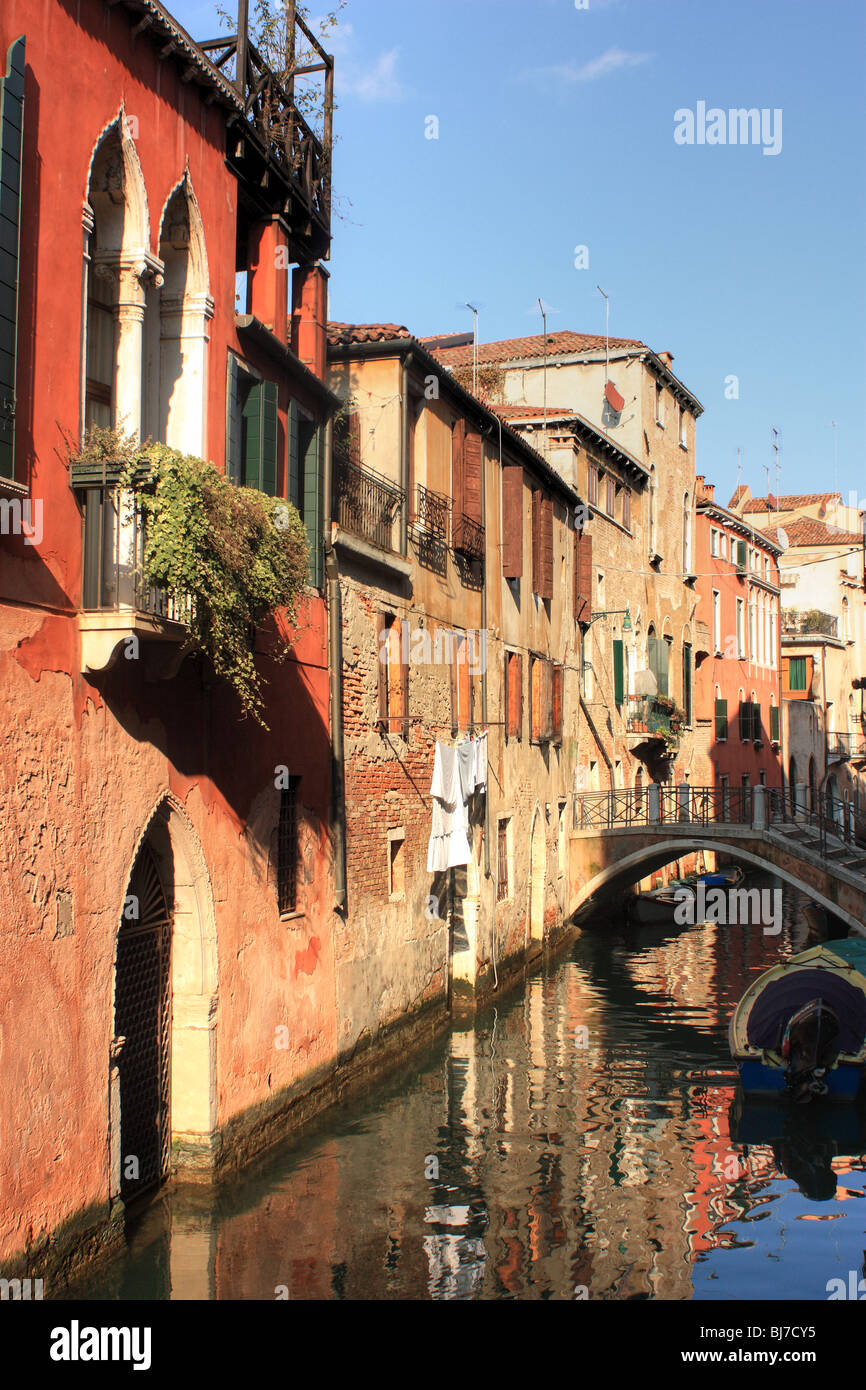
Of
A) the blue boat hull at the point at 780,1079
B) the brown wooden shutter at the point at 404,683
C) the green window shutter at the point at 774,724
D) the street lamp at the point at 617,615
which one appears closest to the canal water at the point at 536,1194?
the blue boat hull at the point at 780,1079

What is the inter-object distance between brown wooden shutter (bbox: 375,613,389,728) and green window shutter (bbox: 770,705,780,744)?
28895 millimetres

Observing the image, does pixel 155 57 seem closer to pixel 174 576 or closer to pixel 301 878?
pixel 174 576

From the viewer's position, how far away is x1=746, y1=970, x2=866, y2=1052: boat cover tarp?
1342cm

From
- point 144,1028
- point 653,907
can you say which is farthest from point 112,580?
point 653,907

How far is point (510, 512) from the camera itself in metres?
19.0

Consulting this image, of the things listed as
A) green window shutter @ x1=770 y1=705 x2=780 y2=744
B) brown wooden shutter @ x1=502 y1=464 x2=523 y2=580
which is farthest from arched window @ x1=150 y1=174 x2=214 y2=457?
green window shutter @ x1=770 y1=705 x2=780 y2=744

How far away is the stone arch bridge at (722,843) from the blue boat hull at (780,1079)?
16.3 feet

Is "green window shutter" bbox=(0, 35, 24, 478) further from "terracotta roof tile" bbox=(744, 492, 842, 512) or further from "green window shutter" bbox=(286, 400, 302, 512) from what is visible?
"terracotta roof tile" bbox=(744, 492, 842, 512)

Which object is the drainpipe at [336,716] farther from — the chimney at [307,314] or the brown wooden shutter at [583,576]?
the brown wooden shutter at [583,576]

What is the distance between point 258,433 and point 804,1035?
8313 millimetres

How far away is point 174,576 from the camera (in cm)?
751

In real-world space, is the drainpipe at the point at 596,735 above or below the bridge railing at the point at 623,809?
above

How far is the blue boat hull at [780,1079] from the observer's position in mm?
13328

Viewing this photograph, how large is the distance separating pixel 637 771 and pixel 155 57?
70.9ft
